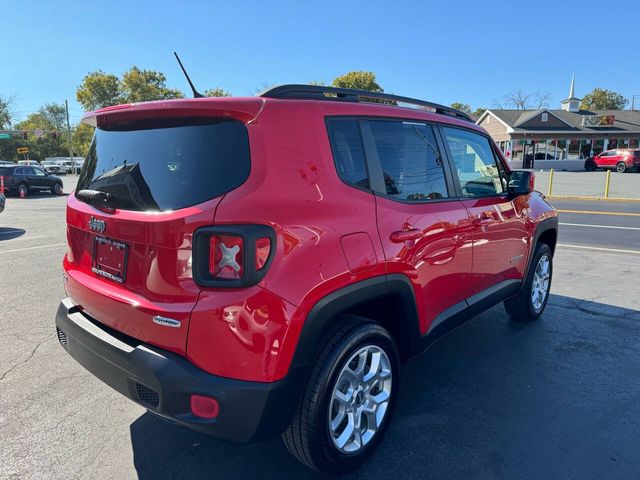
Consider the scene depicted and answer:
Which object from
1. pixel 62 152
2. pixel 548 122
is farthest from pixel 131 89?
pixel 548 122

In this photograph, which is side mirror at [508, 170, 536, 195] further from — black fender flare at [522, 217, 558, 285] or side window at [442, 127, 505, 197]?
black fender flare at [522, 217, 558, 285]

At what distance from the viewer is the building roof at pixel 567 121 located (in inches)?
1754

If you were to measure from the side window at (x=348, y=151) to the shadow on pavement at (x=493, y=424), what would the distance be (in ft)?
5.05

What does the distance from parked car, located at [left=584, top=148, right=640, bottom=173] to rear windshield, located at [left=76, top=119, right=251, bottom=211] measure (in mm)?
39258

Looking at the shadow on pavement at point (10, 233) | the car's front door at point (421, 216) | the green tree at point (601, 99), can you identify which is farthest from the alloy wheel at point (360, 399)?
the green tree at point (601, 99)

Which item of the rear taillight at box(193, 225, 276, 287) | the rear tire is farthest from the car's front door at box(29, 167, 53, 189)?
the rear taillight at box(193, 225, 276, 287)

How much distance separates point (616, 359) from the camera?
3787 millimetres

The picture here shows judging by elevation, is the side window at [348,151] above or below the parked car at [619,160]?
below

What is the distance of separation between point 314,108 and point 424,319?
4.69ft

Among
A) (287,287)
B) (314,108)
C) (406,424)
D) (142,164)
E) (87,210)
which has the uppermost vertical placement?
(314,108)

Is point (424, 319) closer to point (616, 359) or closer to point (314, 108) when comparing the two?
point (314, 108)

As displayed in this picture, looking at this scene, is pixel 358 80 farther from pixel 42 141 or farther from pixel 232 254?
pixel 232 254

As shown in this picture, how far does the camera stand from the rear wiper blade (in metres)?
2.36

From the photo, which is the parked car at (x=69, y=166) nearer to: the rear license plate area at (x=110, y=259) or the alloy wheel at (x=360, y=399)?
the rear license plate area at (x=110, y=259)
